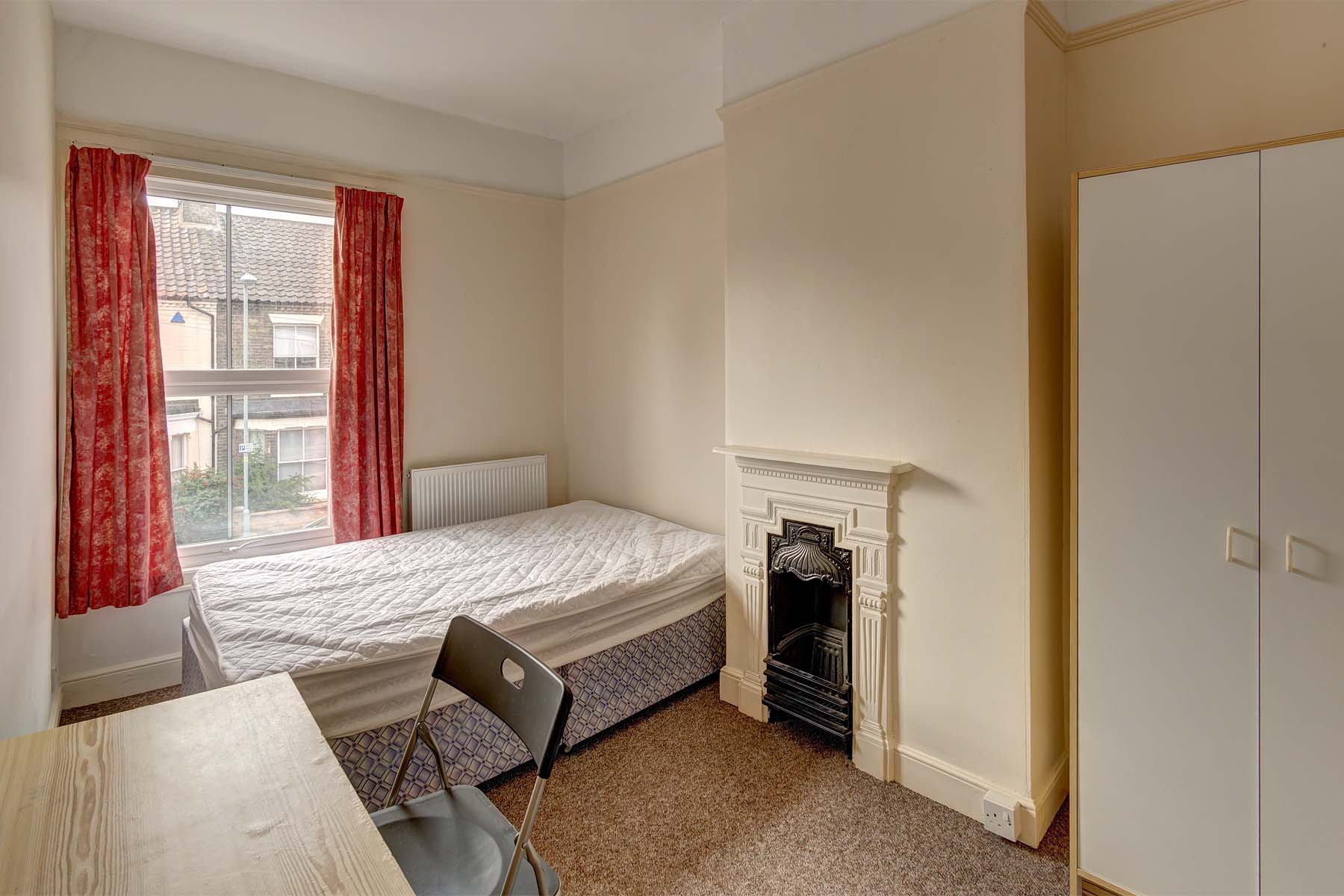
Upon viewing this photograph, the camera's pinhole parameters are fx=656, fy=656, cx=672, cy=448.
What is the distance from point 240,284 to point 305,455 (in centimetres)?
89

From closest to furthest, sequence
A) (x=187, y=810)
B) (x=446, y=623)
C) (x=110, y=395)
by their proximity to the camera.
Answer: (x=187, y=810) → (x=446, y=623) → (x=110, y=395)

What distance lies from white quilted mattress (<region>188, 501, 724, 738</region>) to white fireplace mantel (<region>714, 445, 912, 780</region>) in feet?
1.75

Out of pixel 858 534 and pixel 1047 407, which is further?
pixel 858 534

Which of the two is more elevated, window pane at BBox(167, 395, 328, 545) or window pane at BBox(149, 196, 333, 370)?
window pane at BBox(149, 196, 333, 370)

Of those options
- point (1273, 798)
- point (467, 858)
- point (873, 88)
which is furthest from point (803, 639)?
point (873, 88)

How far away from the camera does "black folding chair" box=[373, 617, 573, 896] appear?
48.5 inches

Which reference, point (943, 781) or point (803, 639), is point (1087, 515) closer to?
point (943, 781)

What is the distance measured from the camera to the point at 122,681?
2902 mm

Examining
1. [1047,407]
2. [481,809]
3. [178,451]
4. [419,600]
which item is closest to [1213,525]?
[1047,407]

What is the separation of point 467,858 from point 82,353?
2.74m

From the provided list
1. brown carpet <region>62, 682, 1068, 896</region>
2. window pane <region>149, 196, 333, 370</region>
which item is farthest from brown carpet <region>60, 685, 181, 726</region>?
brown carpet <region>62, 682, 1068, 896</region>

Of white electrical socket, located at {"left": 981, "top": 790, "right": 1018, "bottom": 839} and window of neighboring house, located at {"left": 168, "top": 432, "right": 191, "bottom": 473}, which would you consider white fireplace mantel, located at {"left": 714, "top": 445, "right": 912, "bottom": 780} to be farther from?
window of neighboring house, located at {"left": 168, "top": 432, "right": 191, "bottom": 473}

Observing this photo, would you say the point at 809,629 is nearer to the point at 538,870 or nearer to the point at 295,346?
the point at 538,870

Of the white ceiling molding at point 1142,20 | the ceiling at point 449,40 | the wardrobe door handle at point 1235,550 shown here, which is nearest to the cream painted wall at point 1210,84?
the white ceiling molding at point 1142,20
